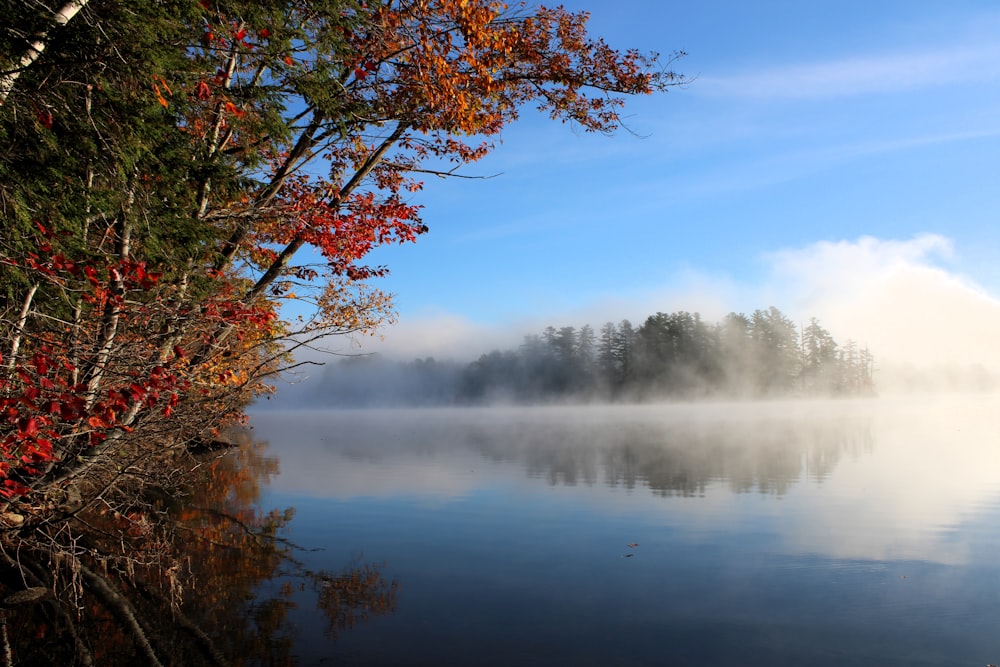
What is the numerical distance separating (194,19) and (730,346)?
110 m

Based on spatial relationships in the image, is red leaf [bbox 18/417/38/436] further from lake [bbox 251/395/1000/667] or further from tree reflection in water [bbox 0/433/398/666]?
lake [bbox 251/395/1000/667]

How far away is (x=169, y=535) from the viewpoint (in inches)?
520

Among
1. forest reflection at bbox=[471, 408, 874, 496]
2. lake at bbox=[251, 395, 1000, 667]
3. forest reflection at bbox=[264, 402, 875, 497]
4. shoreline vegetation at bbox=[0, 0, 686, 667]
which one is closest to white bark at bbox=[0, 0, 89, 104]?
shoreline vegetation at bbox=[0, 0, 686, 667]

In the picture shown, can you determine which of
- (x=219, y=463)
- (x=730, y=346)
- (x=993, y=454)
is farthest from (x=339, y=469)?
(x=730, y=346)

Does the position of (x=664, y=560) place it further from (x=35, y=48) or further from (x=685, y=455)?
(x=685, y=455)

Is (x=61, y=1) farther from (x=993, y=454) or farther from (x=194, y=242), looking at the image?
(x=993, y=454)

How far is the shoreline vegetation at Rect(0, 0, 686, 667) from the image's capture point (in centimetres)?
665

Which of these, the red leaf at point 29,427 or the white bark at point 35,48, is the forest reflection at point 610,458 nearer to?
the red leaf at point 29,427

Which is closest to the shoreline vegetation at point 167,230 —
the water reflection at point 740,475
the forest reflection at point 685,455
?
the water reflection at point 740,475

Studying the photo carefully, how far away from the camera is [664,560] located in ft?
38.2

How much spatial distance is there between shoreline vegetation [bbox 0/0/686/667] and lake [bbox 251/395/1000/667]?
1.51 metres

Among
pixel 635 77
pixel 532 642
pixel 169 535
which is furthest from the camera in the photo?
pixel 169 535

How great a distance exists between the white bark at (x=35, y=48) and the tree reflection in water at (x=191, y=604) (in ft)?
18.8

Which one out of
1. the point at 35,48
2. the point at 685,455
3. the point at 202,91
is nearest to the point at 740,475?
the point at 685,455
